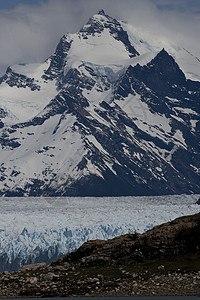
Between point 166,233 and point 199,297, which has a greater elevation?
point 166,233

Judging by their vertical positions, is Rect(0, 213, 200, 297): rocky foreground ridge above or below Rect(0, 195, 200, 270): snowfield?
above

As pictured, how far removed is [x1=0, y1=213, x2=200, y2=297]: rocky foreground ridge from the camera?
4409cm

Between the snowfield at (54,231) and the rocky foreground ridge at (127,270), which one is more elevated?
the rocky foreground ridge at (127,270)

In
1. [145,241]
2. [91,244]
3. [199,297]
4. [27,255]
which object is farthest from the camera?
[27,255]

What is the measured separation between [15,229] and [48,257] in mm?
15245

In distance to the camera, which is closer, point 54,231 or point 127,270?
point 127,270

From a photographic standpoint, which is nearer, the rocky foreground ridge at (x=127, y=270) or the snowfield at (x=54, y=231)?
the rocky foreground ridge at (x=127, y=270)

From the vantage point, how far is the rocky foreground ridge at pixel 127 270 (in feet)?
145

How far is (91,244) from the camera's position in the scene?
52.5m

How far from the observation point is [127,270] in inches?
1849

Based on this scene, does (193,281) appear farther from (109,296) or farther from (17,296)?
(17,296)

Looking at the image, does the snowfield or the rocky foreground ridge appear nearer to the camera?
the rocky foreground ridge

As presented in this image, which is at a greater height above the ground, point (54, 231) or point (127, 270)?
point (127, 270)

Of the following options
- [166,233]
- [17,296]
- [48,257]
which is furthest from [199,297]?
[48,257]
